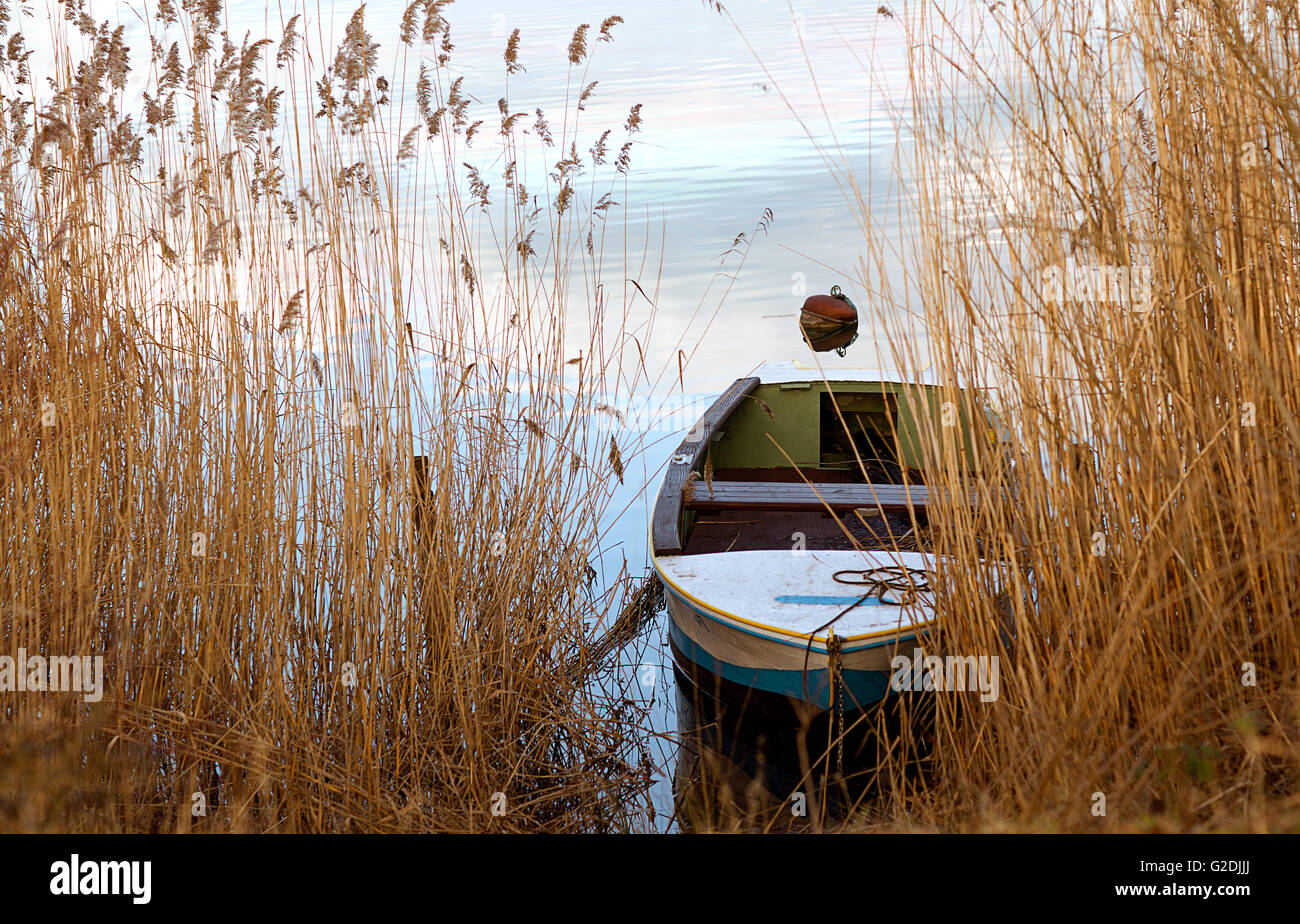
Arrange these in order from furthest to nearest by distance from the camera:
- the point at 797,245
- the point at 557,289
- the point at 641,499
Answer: the point at 797,245
the point at 641,499
the point at 557,289

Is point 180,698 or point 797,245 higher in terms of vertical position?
point 797,245

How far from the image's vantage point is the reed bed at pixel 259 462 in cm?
258

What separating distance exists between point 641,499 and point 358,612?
4.22 meters

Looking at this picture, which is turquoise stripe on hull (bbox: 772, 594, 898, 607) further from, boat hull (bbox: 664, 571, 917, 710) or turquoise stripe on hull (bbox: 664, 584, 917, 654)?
boat hull (bbox: 664, 571, 917, 710)

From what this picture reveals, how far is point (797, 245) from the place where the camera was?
10773 millimetres

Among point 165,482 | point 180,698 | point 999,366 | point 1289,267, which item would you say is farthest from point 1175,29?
point 180,698

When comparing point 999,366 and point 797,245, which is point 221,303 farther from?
point 797,245

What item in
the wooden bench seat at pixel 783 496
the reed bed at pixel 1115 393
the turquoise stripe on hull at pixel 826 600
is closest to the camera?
the reed bed at pixel 1115 393

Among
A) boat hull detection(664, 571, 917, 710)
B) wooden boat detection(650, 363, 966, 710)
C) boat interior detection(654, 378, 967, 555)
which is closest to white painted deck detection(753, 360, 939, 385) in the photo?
boat interior detection(654, 378, 967, 555)

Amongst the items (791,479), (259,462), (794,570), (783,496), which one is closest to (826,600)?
(794,570)

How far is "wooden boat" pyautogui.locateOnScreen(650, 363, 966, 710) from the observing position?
3045 millimetres

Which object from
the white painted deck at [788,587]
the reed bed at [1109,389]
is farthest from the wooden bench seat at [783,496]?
the reed bed at [1109,389]

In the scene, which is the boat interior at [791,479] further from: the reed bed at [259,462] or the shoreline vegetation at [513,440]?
the reed bed at [259,462]

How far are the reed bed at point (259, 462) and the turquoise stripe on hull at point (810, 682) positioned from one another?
0.62 m
